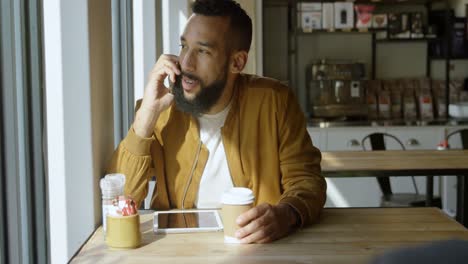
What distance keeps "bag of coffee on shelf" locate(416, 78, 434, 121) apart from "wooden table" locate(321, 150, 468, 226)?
7.54 ft

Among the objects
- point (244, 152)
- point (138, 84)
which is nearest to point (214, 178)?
point (244, 152)

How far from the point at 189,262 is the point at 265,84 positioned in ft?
2.75

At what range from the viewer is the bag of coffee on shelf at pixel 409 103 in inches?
257

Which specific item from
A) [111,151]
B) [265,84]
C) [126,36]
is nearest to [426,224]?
[265,84]

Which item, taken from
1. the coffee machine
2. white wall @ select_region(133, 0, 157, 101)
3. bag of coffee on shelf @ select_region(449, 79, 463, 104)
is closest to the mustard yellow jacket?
white wall @ select_region(133, 0, 157, 101)

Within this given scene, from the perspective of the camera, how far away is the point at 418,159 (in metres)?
Answer: 3.79

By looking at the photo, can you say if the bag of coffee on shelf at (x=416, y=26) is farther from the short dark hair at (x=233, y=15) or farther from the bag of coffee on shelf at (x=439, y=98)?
the short dark hair at (x=233, y=15)

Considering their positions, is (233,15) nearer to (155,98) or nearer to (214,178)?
(155,98)

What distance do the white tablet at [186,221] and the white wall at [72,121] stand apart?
0.20 metres

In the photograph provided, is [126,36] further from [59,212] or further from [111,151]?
[59,212]

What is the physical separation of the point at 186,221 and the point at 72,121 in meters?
0.44

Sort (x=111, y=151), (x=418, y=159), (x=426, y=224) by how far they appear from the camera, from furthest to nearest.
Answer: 1. (x=418, y=159)
2. (x=111, y=151)
3. (x=426, y=224)

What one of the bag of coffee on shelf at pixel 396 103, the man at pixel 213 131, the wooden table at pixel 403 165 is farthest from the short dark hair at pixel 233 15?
the bag of coffee on shelf at pixel 396 103

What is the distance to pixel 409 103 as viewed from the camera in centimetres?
652
